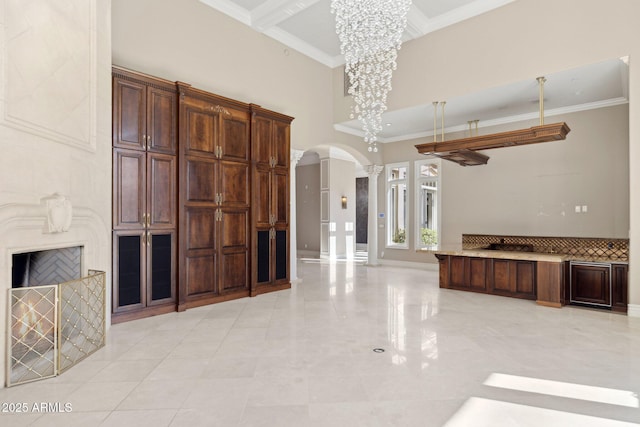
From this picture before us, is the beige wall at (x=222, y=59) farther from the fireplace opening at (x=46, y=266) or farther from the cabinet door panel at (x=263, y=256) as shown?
the fireplace opening at (x=46, y=266)

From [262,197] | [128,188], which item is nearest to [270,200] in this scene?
[262,197]

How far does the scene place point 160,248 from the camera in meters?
4.87

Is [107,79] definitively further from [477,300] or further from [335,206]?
[335,206]

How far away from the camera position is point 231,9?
637 centimetres

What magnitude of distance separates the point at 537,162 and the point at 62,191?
8420 millimetres

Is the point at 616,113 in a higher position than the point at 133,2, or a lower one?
lower

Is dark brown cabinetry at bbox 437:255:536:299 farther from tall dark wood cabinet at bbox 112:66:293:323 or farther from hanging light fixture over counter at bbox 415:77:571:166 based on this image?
tall dark wood cabinet at bbox 112:66:293:323

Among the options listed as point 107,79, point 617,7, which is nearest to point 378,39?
point 617,7

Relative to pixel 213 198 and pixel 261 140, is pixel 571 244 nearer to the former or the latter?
pixel 261 140

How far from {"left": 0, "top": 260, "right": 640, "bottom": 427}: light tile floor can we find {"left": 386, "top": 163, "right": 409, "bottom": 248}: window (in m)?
5.06

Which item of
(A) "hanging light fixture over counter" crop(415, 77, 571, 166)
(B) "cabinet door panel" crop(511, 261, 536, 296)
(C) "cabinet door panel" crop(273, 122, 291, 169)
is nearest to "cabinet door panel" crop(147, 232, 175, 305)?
(C) "cabinet door panel" crop(273, 122, 291, 169)

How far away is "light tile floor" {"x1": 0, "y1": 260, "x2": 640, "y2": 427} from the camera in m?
2.39

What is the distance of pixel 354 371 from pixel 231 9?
636 cm

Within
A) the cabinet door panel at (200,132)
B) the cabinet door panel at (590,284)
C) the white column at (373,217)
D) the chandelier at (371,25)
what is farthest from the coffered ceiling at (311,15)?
the cabinet door panel at (590,284)
